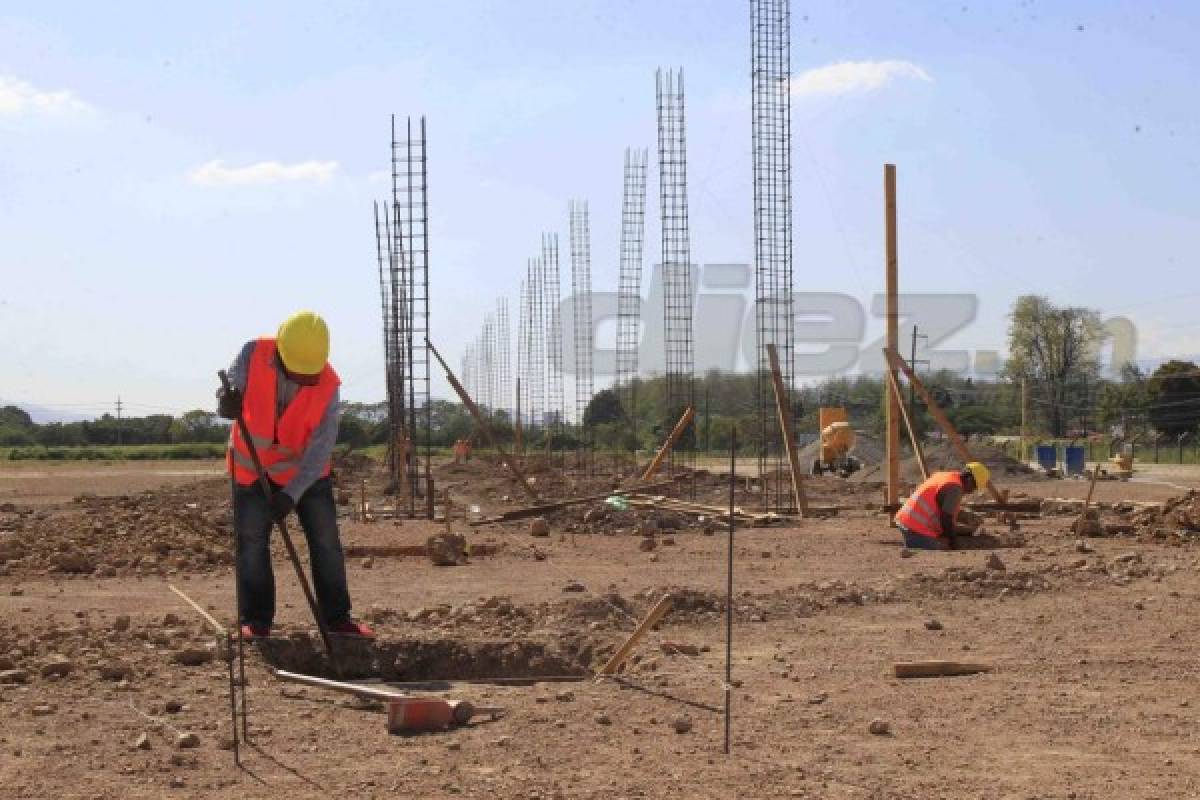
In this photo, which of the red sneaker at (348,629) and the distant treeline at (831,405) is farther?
the distant treeline at (831,405)

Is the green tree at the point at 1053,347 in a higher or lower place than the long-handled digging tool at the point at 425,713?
higher

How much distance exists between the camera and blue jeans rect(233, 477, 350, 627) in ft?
21.5

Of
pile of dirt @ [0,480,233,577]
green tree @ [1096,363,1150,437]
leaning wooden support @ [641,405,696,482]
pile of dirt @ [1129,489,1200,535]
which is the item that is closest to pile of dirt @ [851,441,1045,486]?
leaning wooden support @ [641,405,696,482]

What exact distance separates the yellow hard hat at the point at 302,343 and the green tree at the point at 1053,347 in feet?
143

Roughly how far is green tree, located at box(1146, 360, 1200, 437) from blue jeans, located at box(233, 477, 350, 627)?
4064cm

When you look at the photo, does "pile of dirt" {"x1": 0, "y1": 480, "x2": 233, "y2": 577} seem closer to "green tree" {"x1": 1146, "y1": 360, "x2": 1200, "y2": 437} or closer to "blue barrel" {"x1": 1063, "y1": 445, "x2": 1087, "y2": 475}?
"blue barrel" {"x1": 1063, "y1": 445, "x2": 1087, "y2": 475}

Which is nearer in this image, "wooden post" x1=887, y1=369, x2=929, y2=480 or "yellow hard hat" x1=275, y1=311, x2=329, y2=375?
"yellow hard hat" x1=275, y1=311, x2=329, y2=375

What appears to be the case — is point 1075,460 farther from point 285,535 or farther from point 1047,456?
point 285,535

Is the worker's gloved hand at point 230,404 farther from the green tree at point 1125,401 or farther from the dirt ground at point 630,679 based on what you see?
the green tree at point 1125,401

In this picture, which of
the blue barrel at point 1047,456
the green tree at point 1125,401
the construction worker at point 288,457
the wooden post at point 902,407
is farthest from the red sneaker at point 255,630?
the green tree at point 1125,401

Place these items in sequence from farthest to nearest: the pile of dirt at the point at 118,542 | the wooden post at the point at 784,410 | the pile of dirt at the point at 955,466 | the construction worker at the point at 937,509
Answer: the pile of dirt at the point at 955,466 < the wooden post at the point at 784,410 < the construction worker at the point at 937,509 < the pile of dirt at the point at 118,542

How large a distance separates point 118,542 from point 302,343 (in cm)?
571

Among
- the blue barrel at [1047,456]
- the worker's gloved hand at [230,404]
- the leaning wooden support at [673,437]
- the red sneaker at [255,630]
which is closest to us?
the worker's gloved hand at [230,404]

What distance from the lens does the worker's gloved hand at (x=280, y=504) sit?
6.36m
